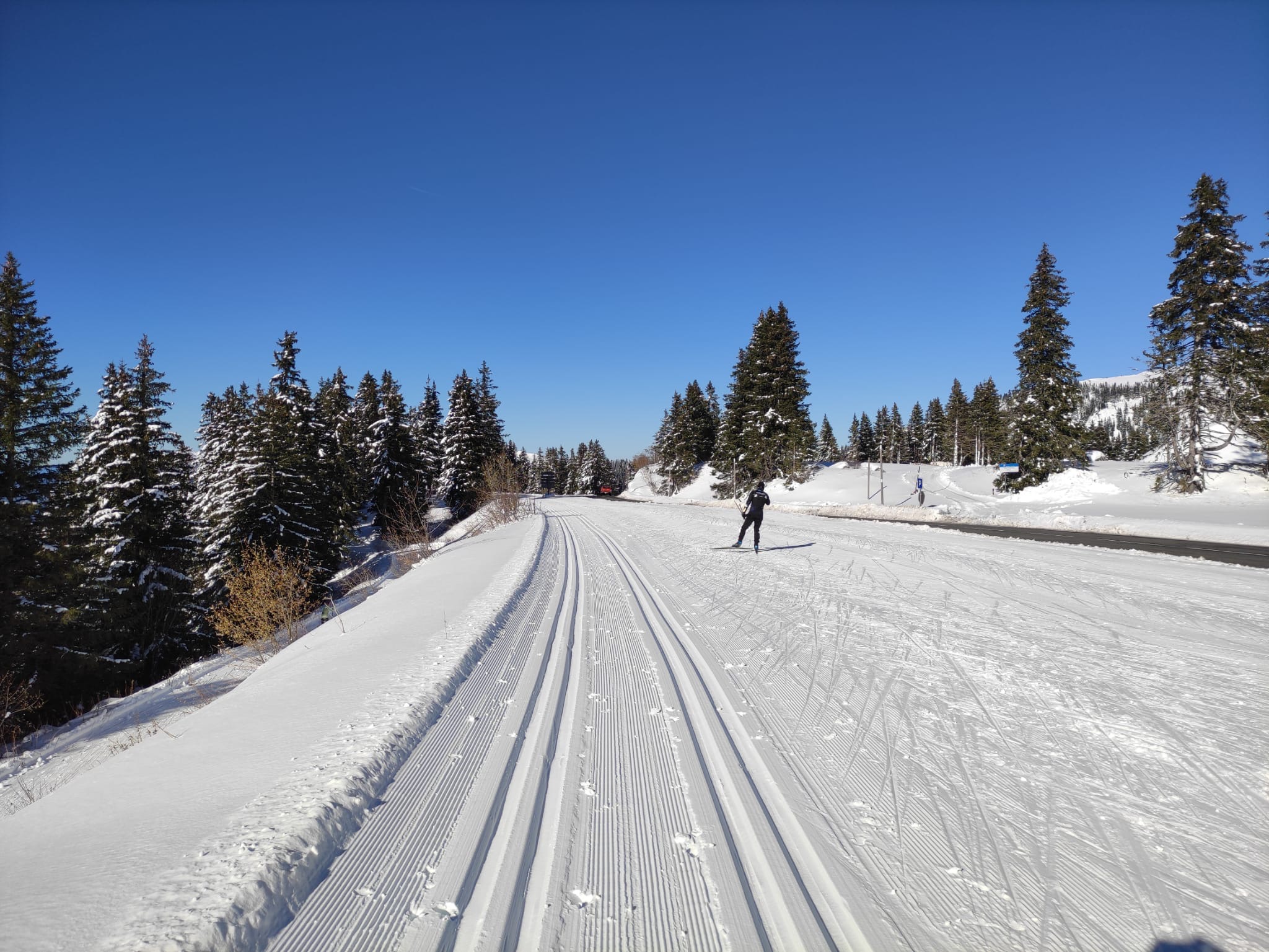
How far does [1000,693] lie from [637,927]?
3.75 meters

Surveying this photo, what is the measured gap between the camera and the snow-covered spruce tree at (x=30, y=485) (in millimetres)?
11930

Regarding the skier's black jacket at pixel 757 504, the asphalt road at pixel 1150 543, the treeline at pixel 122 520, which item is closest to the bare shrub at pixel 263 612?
the treeline at pixel 122 520

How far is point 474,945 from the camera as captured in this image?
6.21ft

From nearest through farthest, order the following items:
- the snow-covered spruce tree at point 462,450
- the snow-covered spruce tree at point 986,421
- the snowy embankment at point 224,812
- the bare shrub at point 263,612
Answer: the snowy embankment at point 224,812, the bare shrub at point 263,612, the snow-covered spruce tree at point 462,450, the snow-covered spruce tree at point 986,421

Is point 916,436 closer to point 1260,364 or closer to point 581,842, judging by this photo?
point 1260,364

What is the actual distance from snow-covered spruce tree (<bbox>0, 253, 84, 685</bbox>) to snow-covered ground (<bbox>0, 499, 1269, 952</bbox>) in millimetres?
11838

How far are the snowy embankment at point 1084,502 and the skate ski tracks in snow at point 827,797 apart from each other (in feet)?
40.2

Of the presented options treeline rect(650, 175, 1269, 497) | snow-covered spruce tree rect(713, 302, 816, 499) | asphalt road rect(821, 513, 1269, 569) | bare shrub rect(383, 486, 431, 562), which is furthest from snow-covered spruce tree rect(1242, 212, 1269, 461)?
bare shrub rect(383, 486, 431, 562)

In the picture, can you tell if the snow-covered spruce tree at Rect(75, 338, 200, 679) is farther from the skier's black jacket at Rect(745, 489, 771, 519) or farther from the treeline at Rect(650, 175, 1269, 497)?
the treeline at Rect(650, 175, 1269, 497)

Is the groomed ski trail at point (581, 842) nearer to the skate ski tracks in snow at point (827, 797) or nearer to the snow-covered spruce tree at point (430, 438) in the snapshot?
the skate ski tracks in snow at point (827, 797)

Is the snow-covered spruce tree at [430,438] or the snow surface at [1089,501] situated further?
the snow-covered spruce tree at [430,438]

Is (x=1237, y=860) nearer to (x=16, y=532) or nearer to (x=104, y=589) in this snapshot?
(x=16, y=532)

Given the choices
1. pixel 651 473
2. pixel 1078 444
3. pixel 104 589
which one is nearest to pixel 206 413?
pixel 104 589

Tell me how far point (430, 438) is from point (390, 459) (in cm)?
860
